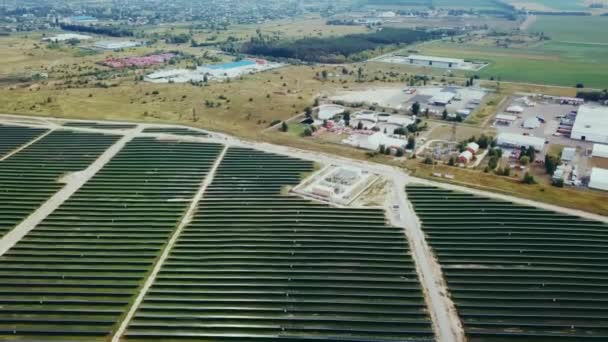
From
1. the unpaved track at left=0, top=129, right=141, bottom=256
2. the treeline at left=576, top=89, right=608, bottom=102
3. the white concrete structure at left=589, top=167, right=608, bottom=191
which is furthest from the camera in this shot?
the treeline at left=576, top=89, right=608, bottom=102

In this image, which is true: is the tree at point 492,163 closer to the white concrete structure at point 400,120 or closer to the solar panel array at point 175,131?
the white concrete structure at point 400,120

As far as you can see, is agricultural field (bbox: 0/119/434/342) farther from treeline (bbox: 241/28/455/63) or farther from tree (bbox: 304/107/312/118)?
treeline (bbox: 241/28/455/63)

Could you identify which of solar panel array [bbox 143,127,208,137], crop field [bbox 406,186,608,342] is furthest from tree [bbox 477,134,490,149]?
solar panel array [bbox 143,127,208,137]

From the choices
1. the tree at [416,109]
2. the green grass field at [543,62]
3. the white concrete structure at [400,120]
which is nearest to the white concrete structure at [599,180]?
the white concrete structure at [400,120]

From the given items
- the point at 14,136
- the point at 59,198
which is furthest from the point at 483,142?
the point at 14,136

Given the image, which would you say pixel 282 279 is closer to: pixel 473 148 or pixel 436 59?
pixel 473 148

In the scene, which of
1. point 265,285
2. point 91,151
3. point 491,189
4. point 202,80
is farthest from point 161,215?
point 202,80
